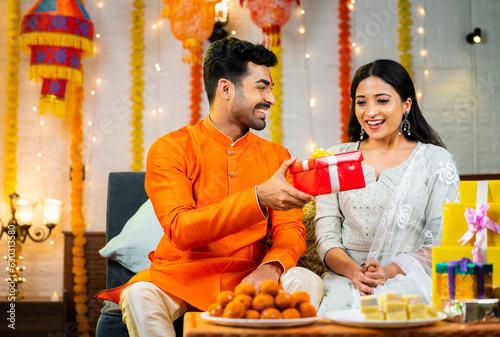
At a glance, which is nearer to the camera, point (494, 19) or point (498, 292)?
point (498, 292)

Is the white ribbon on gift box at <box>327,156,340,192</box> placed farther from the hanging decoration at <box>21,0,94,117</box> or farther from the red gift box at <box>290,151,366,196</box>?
the hanging decoration at <box>21,0,94,117</box>

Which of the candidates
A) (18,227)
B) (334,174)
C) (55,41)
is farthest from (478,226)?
(18,227)

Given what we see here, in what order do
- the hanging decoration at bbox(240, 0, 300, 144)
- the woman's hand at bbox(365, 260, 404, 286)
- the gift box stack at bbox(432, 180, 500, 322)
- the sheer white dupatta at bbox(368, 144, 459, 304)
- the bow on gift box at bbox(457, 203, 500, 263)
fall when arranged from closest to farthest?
the gift box stack at bbox(432, 180, 500, 322), the bow on gift box at bbox(457, 203, 500, 263), the woman's hand at bbox(365, 260, 404, 286), the sheer white dupatta at bbox(368, 144, 459, 304), the hanging decoration at bbox(240, 0, 300, 144)

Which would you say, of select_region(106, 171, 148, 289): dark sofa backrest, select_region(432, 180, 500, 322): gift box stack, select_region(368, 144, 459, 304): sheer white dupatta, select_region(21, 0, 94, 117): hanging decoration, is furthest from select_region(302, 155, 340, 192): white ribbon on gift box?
select_region(21, 0, 94, 117): hanging decoration

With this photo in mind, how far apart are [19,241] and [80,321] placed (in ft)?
2.44

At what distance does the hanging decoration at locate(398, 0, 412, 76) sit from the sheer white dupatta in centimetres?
215

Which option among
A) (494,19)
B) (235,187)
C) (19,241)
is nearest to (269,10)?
(494,19)

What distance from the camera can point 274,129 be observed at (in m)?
4.48

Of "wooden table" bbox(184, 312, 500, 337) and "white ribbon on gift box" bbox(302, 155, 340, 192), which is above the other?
"white ribbon on gift box" bbox(302, 155, 340, 192)

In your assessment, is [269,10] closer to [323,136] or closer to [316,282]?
[323,136]

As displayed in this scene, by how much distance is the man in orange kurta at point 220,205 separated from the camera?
1988 mm

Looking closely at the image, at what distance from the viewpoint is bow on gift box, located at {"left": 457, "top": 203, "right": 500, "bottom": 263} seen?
164 cm

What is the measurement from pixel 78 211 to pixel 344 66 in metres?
2.30

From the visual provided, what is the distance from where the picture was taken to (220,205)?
1.99 meters
